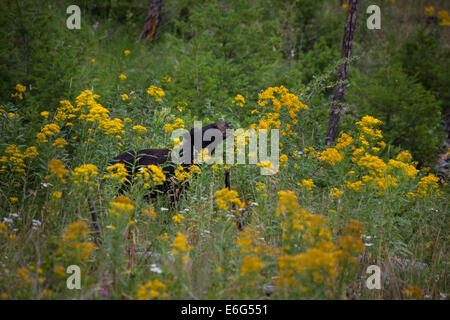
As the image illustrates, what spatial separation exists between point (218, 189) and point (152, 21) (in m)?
8.23

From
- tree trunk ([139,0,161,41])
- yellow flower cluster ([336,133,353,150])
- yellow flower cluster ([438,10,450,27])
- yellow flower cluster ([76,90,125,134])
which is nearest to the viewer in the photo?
yellow flower cluster ([76,90,125,134])

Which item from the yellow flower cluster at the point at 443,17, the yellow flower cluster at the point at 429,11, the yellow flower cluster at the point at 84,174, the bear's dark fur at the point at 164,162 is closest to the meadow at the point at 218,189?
the yellow flower cluster at the point at 84,174

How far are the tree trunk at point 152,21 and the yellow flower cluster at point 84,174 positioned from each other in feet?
28.9

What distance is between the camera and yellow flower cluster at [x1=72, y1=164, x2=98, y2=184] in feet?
10.2

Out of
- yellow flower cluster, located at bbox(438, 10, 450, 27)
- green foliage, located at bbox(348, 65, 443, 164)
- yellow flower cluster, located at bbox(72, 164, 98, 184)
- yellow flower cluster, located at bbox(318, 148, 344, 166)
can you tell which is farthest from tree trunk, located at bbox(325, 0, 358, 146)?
yellow flower cluster, located at bbox(438, 10, 450, 27)

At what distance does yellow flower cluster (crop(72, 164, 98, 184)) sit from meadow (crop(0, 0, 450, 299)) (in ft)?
0.04

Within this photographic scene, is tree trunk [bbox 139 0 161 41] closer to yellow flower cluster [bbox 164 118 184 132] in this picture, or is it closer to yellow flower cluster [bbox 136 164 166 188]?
yellow flower cluster [bbox 164 118 184 132]

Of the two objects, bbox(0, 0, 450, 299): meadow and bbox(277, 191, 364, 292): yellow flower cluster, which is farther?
bbox(0, 0, 450, 299): meadow

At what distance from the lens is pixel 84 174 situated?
312cm

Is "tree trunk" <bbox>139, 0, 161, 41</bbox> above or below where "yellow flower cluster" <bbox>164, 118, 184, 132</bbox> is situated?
above

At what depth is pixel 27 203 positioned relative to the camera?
12.5 ft

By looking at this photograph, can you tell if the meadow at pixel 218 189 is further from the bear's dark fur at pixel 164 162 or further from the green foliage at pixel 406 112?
the bear's dark fur at pixel 164 162

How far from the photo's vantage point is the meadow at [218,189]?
2.72m

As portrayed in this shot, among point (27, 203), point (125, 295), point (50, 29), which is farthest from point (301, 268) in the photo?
point (50, 29)
